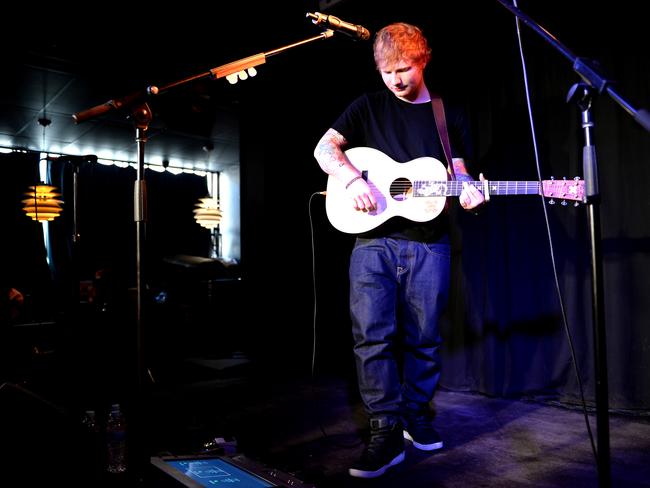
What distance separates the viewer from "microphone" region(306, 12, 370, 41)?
212 centimetres

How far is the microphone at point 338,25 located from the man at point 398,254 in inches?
8.3

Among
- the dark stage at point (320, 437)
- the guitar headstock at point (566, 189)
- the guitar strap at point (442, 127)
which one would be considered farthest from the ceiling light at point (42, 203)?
the guitar headstock at point (566, 189)

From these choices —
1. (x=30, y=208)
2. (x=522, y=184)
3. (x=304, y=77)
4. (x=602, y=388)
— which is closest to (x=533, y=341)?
(x=522, y=184)

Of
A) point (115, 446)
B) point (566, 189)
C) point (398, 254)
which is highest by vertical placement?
point (566, 189)

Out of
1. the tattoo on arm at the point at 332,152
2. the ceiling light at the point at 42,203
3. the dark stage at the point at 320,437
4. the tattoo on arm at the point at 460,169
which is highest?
the ceiling light at the point at 42,203

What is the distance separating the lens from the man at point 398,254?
2311 mm

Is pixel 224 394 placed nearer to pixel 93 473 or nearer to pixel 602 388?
pixel 93 473

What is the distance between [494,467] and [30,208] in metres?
Answer: 7.59

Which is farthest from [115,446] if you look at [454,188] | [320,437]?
[454,188]

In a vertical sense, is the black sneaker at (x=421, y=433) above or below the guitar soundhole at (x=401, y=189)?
below

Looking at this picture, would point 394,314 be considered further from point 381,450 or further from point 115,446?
point 115,446

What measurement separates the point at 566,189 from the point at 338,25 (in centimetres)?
127

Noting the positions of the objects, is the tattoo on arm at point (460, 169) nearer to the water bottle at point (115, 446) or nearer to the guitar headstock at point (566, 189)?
the guitar headstock at point (566, 189)

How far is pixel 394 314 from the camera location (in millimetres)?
2379
